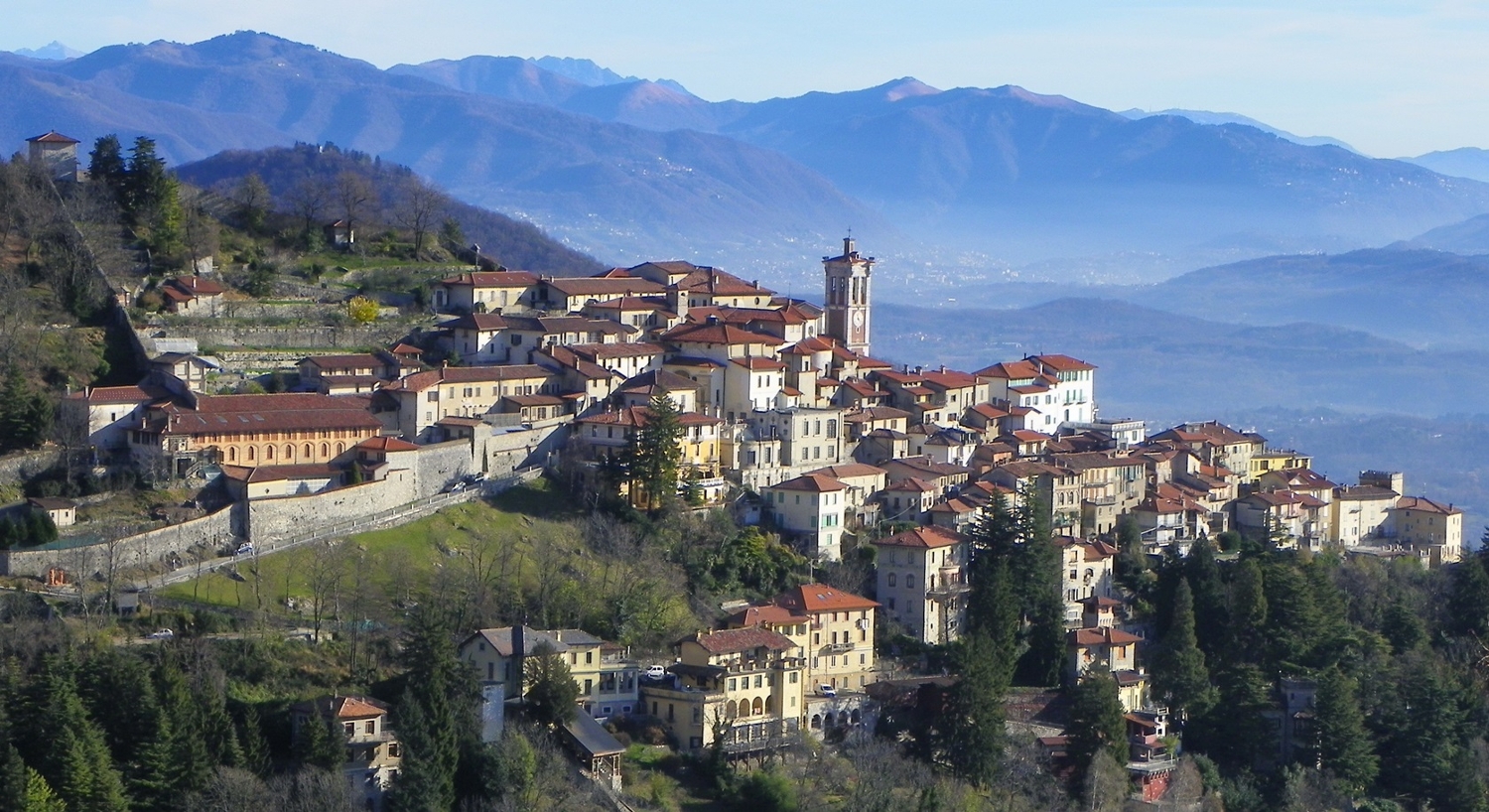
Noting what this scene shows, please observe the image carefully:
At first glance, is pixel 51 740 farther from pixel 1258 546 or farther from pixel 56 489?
pixel 1258 546

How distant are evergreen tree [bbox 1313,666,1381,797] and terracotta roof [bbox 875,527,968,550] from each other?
989cm

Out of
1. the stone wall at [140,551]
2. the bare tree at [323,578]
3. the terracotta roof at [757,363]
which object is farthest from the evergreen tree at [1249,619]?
the stone wall at [140,551]

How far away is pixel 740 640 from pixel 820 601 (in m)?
4.35

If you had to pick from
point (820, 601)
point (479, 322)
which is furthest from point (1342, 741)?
point (479, 322)

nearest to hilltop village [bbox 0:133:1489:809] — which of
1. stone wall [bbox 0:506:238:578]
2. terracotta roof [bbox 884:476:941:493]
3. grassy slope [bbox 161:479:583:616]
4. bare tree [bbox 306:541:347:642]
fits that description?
stone wall [bbox 0:506:238:578]

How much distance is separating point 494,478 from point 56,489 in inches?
440

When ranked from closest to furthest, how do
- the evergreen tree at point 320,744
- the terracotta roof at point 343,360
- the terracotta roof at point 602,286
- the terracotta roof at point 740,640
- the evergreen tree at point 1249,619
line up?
the evergreen tree at point 320,744 → the terracotta roof at point 740,640 → the terracotta roof at point 343,360 → the evergreen tree at point 1249,619 → the terracotta roof at point 602,286

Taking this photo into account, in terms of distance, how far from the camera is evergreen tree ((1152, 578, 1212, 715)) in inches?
2126

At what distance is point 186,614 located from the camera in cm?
4328

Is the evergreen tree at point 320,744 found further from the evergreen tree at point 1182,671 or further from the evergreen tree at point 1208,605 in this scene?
the evergreen tree at point 1208,605

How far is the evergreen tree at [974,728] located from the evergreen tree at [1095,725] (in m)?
2.15

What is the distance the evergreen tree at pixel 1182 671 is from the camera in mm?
54000

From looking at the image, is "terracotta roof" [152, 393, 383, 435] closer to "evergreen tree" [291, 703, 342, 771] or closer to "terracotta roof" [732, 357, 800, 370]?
"evergreen tree" [291, 703, 342, 771]

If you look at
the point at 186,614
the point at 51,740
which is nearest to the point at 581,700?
the point at 186,614
